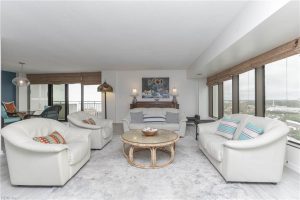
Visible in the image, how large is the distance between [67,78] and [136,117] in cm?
484

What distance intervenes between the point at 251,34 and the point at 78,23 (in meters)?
2.64

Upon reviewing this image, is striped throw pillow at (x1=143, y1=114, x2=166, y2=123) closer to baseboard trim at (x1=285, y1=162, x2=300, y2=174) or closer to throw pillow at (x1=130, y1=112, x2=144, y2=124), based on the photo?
throw pillow at (x1=130, y1=112, x2=144, y2=124)

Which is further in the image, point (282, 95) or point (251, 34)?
point (282, 95)

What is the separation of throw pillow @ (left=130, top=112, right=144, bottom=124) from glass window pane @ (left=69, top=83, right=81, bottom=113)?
4.23 metres

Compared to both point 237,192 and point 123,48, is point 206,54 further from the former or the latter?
point 237,192

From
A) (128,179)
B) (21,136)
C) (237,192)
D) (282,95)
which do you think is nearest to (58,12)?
(21,136)

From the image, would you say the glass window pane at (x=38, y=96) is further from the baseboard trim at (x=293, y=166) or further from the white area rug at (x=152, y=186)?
the baseboard trim at (x=293, y=166)

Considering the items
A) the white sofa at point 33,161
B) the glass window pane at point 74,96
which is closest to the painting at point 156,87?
the glass window pane at point 74,96

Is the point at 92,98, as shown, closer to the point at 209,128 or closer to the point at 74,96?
the point at 74,96

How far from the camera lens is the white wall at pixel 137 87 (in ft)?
23.6

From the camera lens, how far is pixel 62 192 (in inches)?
79.4

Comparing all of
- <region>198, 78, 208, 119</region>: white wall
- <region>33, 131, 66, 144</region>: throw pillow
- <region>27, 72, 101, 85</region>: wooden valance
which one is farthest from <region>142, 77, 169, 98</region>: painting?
<region>33, 131, 66, 144</region>: throw pillow

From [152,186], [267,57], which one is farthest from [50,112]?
[267,57]

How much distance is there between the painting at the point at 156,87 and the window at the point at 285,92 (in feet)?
13.5
